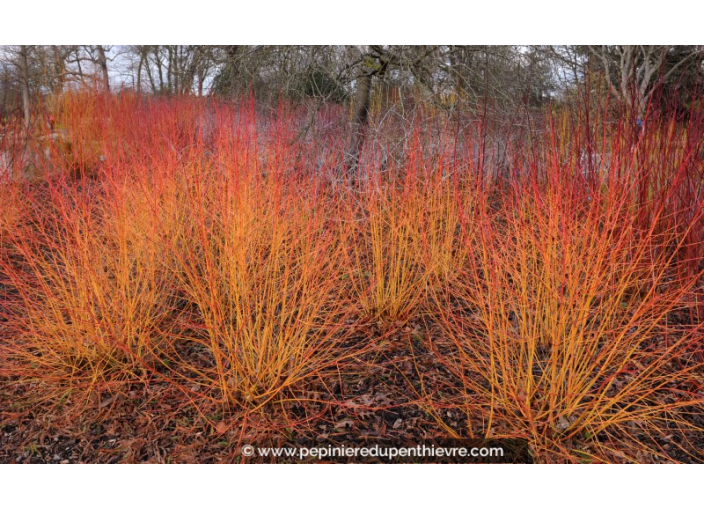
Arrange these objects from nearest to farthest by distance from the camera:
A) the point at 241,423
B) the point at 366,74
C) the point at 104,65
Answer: the point at 241,423 < the point at 104,65 < the point at 366,74

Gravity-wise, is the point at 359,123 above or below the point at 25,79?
below

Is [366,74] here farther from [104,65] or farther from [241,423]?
[241,423]

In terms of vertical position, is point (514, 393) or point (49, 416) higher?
point (514, 393)

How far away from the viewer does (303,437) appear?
1.59 metres

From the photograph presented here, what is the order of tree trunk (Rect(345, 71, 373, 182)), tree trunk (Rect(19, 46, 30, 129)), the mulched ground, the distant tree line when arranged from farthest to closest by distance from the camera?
tree trunk (Rect(345, 71, 373, 182)), tree trunk (Rect(19, 46, 30, 129)), the distant tree line, the mulched ground

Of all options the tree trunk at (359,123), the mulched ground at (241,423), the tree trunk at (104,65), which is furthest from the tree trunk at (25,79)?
the tree trunk at (359,123)

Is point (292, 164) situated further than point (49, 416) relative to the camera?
Yes

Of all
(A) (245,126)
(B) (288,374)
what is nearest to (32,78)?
(A) (245,126)

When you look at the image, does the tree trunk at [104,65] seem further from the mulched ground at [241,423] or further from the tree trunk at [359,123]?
the mulched ground at [241,423]

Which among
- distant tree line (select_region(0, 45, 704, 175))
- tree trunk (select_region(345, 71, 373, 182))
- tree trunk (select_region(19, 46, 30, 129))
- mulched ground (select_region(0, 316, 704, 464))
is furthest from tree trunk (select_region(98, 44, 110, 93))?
mulched ground (select_region(0, 316, 704, 464))

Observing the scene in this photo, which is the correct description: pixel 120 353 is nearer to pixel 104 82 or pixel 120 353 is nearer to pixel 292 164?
pixel 292 164

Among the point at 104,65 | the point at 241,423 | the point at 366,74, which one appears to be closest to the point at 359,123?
the point at 366,74

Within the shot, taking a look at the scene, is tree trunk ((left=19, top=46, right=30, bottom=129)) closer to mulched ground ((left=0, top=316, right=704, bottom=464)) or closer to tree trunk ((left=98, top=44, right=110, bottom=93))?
tree trunk ((left=98, top=44, right=110, bottom=93))

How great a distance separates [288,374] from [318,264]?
45cm
